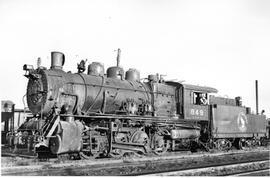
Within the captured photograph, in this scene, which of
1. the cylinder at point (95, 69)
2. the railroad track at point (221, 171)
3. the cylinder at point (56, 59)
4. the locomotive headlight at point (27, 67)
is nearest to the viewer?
the railroad track at point (221, 171)

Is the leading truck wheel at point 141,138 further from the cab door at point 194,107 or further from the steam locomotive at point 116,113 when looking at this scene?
the cab door at point 194,107

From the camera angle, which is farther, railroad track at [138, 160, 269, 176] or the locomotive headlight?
the locomotive headlight

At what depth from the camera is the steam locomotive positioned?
35.4ft

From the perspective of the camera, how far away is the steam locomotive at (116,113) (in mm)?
10781

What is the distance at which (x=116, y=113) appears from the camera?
12820 mm

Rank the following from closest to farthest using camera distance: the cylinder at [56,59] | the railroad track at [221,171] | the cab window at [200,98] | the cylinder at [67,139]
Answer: the railroad track at [221,171], the cylinder at [67,139], the cylinder at [56,59], the cab window at [200,98]

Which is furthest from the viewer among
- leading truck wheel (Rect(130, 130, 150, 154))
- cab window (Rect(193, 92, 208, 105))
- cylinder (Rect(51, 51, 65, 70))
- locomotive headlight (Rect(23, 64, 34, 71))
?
cab window (Rect(193, 92, 208, 105))

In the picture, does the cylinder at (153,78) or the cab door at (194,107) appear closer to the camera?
the cylinder at (153,78)

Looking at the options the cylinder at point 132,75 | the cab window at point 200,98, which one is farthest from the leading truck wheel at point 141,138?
the cab window at point 200,98

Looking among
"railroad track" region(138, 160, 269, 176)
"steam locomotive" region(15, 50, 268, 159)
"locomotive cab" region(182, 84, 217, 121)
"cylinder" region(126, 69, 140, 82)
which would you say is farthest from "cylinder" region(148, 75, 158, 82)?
"railroad track" region(138, 160, 269, 176)

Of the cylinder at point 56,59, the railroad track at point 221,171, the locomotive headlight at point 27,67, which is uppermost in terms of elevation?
the cylinder at point 56,59

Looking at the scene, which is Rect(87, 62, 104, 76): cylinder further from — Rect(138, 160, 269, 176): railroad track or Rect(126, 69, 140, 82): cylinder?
Rect(138, 160, 269, 176): railroad track

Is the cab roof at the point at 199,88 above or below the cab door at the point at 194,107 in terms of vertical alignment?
above

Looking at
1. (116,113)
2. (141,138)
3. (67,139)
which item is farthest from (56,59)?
(141,138)
